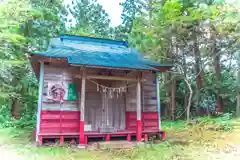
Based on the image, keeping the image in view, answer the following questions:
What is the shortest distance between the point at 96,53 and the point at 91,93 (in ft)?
5.10

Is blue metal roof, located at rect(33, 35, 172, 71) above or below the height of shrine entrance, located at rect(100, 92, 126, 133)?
above

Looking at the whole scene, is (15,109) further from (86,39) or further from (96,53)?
(96,53)

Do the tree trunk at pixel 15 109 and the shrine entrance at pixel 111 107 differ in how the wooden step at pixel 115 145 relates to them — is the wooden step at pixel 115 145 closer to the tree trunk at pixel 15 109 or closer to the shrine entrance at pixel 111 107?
the shrine entrance at pixel 111 107

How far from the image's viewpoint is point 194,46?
14.8 m

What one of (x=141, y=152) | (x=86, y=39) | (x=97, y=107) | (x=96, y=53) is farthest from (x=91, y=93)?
(x=141, y=152)

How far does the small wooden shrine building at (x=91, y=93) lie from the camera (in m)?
7.59

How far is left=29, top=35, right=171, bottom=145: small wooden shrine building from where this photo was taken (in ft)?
24.9

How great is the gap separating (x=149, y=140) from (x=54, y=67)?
172 inches

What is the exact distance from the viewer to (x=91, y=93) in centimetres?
856

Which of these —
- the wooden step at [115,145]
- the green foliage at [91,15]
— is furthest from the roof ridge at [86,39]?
the green foliage at [91,15]

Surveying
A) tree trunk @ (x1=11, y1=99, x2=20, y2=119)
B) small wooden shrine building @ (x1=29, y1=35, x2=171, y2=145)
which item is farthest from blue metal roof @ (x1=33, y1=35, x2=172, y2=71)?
tree trunk @ (x1=11, y1=99, x2=20, y2=119)

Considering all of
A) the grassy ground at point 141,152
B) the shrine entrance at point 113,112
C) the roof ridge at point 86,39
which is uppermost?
the roof ridge at point 86,39

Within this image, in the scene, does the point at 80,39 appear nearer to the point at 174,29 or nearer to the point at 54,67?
the point at 54,67

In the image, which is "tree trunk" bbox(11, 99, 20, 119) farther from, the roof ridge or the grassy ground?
the grassy ground
